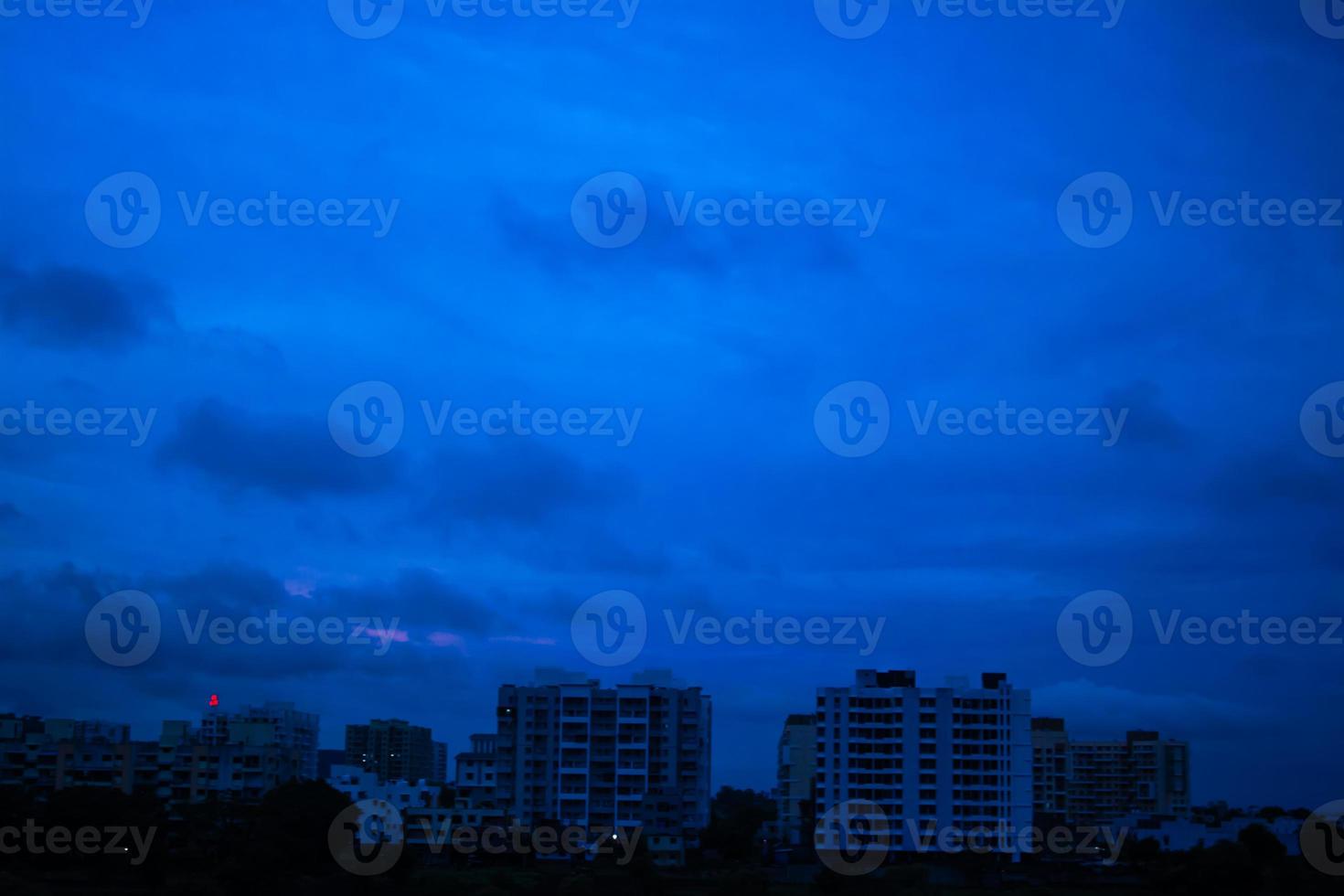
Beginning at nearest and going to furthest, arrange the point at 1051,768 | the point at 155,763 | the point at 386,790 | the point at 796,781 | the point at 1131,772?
the point at 386,790 → the point at 155,763 → the point at 796,781 → the point at 1051,768 → the point at 1131,772

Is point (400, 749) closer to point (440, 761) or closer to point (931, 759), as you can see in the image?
point (440, 761)

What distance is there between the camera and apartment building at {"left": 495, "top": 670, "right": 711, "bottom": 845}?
67.0m

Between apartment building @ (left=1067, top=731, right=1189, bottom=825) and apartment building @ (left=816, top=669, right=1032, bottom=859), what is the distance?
4744 centimetres

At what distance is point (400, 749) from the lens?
103 meters

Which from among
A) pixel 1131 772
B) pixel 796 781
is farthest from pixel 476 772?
pixel 1131 772

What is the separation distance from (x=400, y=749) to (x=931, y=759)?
53.9m

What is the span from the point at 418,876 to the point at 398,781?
23031mm

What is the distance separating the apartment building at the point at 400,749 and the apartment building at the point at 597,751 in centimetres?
3296

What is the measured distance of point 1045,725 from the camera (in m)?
112

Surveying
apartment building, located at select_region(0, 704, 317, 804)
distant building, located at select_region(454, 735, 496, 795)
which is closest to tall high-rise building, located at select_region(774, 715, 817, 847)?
distant building, located at select_region(454, 735, 496, 795)

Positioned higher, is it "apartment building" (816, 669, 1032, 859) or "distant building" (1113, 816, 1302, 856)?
"apartment building" (816, 669, 1032, 859)

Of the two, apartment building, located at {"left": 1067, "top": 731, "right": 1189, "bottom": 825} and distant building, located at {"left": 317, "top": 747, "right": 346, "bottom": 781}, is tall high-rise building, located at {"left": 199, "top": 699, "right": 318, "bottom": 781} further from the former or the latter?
apartment building, located at {"left": 1067, "top": 731, "right": 1189, "bottom": 825}

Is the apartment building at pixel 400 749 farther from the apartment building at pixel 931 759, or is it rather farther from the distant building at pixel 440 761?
the apartment building at pixel 931 759

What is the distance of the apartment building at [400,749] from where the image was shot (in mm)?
100812
